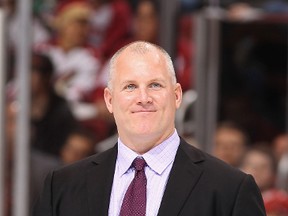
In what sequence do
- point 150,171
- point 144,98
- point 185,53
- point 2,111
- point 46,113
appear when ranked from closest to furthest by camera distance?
point 144,98, point 150,171, point 2,111, point 46,113, point 185,53

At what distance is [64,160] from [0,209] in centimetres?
87

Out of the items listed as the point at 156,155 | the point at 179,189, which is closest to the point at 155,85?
the point at 156,155

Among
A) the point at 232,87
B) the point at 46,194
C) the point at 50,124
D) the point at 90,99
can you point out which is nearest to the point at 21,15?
the point at 50,124

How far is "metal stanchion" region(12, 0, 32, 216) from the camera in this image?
6578mm

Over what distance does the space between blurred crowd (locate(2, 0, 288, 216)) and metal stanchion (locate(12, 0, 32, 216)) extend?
1.6 inches

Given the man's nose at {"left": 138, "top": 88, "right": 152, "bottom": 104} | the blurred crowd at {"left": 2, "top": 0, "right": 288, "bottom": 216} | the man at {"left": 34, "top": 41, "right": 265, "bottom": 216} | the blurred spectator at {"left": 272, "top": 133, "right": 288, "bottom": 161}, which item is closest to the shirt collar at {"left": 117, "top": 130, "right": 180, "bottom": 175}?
the man at {"left": 34, "top": 41, "right": 265, "bottom": 216}

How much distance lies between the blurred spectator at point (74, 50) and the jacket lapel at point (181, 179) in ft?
14.7

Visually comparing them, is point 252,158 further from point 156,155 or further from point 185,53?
point 156,155

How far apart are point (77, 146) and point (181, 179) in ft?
12.6

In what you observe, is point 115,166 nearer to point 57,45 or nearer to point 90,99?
point 90,99

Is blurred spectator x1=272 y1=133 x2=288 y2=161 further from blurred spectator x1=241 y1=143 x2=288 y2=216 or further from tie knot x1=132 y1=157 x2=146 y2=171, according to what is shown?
tie knot x1=132 y1=157 x2=146 y2=171

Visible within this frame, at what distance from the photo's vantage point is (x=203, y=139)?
727cm

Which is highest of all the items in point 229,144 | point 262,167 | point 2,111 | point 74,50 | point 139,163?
point 139,163

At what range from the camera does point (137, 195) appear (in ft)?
10.9
